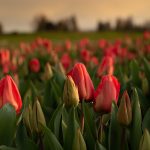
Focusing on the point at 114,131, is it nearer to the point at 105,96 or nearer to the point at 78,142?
the point at 105,96

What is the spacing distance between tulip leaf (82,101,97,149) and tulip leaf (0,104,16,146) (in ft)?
1.04

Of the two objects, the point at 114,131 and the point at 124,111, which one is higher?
the point at 124,111

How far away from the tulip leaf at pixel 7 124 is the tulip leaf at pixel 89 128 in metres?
0.32

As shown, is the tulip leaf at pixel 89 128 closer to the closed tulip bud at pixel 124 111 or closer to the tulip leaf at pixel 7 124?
the closed tulip bud at pixel 124 111

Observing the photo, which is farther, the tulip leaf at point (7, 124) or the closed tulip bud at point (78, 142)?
the tulip leaf at point (7, 124)

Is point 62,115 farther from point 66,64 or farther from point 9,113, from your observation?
point 66,64

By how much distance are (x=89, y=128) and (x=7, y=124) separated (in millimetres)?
361

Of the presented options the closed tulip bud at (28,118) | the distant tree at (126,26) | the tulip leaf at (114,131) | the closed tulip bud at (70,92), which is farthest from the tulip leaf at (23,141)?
the distant tree at (126,26)

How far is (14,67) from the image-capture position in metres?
5.11

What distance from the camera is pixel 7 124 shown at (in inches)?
72.2

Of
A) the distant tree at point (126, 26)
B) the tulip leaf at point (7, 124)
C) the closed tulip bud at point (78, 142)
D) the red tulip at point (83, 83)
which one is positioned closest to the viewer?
the closed tulip bud at point (78, 142)

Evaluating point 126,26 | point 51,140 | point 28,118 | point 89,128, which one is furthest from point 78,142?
point 126,26

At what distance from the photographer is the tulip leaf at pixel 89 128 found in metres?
1.79

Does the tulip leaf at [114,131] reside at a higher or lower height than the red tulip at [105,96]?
lower
